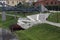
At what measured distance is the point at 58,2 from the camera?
65062mm

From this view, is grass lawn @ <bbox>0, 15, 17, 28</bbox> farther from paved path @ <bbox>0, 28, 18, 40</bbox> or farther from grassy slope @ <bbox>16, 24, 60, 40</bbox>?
grassy slope @ <bbox>16, 24, 60, 40</bbox>

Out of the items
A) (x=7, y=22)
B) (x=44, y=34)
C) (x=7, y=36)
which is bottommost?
(x=7, y=22)

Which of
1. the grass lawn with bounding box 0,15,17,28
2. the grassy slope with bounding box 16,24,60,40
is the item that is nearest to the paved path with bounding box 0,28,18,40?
the grassy slope with bounding box 16,24,60,40

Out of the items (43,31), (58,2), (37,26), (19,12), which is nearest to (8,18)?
(19,12)

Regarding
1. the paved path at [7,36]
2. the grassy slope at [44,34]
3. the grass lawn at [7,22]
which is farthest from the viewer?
the grass lawn at [7,22]

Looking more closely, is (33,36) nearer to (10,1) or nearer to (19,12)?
(19,12)

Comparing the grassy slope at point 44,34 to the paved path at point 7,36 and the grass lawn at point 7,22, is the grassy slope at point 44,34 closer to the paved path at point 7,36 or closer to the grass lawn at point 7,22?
the paved path at point 7,36

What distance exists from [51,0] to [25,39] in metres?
39.4

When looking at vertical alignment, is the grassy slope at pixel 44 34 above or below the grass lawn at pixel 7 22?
above

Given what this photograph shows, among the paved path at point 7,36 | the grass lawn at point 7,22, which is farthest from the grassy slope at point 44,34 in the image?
the grass lawn at point 7,22

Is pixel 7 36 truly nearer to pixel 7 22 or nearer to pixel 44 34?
pixel 44 34

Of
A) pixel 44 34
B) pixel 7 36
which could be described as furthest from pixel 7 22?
pixel 44 34

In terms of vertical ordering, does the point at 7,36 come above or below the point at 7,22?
above

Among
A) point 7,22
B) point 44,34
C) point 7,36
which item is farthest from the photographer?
point 7,22
